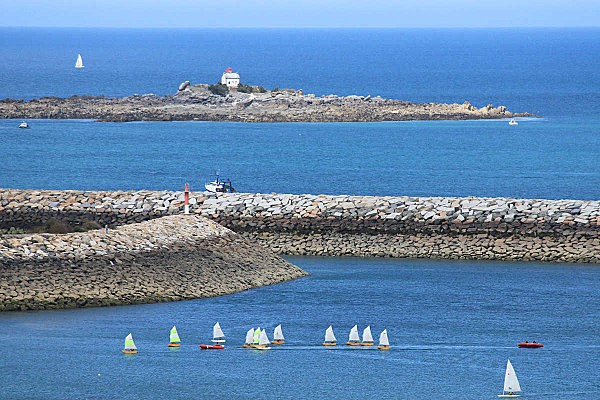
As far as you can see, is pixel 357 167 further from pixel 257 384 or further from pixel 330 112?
pixel 257 384

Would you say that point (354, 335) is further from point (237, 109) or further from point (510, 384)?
point (237, 109)

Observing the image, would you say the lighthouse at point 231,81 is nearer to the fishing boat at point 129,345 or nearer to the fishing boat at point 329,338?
the fishing boat at point 329,338

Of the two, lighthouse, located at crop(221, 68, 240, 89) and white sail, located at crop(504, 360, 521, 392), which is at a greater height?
lighthouse, located at crop(221, 68, 240, 89)

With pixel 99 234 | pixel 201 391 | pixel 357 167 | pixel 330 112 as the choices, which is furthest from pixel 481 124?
pixel 201 391

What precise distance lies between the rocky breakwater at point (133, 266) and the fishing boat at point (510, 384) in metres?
9.00

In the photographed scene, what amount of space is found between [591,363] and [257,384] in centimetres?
657

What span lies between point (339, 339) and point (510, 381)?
5021 mm

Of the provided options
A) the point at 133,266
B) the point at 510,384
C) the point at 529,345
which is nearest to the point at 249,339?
the point at 133,266

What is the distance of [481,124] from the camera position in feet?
293

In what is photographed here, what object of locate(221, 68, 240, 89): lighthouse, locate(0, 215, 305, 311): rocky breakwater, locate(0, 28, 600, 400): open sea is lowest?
locate(0, 28, 600, 400): open sea

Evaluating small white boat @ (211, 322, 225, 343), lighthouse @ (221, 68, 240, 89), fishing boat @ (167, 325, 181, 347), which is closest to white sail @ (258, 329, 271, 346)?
small white boat @ (211, 322, 225, 343)

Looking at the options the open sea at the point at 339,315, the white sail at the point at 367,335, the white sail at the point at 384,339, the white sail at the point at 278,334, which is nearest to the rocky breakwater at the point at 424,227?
the open sea at the point at 339,315

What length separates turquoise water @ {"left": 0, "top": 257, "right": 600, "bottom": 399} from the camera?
83.8ft

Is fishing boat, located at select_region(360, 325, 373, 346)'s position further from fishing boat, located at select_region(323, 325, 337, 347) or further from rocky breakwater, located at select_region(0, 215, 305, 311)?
rocky breakwater, located at select_region(0, 215, 305, 311)
